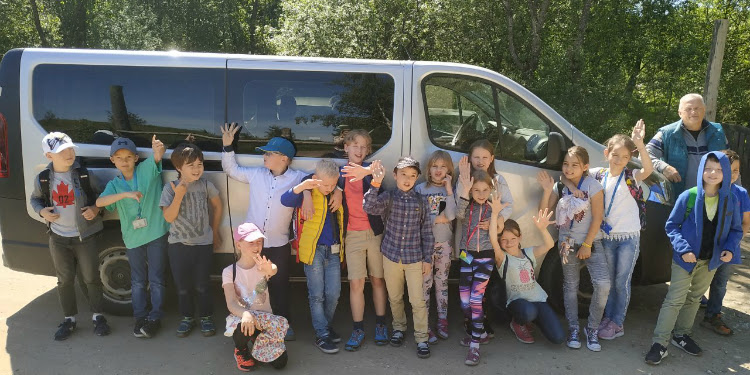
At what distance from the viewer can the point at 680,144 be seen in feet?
15.5

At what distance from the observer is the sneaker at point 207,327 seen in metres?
4.30

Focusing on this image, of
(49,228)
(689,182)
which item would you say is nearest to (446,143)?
(689,182)

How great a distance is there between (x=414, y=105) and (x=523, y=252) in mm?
1383

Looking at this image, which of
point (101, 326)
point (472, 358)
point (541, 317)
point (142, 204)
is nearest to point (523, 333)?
point (541, 317)

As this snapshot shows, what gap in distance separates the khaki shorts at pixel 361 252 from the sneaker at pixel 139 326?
163cm

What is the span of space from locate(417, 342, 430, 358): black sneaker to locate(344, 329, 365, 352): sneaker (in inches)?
17.0

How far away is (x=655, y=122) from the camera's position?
1082cm

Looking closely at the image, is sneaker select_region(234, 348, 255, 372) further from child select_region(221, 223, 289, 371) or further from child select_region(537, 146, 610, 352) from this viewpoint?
child select_region(537, 146, 610, 352)

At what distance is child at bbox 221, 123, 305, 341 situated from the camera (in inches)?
160

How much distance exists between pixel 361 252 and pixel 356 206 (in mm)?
334

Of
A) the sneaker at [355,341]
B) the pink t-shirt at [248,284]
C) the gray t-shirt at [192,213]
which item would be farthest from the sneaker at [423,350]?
the gray t-shirt at [192,213]

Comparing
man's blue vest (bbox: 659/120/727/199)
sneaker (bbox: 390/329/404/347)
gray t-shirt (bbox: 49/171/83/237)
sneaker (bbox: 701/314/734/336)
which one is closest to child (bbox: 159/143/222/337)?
gray t-shirt (bbox: 49/171/83/237)

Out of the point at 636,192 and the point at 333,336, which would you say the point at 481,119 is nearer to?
the point at 636,192

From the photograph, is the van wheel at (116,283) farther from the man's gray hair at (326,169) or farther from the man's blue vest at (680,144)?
the man's blue vest at (680,144)
